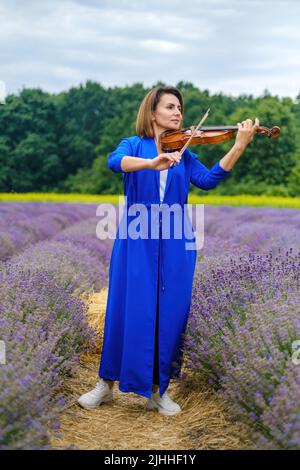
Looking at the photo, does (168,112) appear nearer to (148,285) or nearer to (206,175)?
(206,175)

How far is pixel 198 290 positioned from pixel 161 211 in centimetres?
71

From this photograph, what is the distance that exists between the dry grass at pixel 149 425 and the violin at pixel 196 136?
1213 millimetres

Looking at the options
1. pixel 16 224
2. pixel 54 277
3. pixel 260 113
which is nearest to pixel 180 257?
pixel 54 277

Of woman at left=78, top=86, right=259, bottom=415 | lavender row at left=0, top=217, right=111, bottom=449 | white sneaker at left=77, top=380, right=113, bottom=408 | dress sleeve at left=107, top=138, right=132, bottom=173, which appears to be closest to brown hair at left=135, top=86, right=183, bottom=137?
woman at left=78, top=86, right=259, bottom=415

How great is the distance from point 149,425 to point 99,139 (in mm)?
32796

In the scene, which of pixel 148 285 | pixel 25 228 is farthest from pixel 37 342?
pixel 25 228

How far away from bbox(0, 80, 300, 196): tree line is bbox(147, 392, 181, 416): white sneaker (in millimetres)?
21719

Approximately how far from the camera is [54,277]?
15.0 ft

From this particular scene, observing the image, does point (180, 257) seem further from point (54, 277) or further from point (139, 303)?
point (54, 277)

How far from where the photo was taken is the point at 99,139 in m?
35.4

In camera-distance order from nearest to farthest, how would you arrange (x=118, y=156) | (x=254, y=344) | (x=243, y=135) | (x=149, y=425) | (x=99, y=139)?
1. (x=254, y=344)
2. (x=243, y=135)
3. (x=118, y=156)
4. (x=149, y=425)
5. (x=99, y=139)

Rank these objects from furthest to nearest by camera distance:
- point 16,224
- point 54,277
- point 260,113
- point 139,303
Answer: point 260,113 → point 16,224 → point 54,277 → point 139,303

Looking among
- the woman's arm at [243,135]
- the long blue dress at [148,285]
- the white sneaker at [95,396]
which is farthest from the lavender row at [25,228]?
the woman's arm at [243,135]

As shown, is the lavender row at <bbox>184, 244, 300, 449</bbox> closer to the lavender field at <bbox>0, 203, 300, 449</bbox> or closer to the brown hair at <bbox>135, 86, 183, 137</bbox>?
the lavender field at <bbox>0, 203, 300, 449</bbox>
